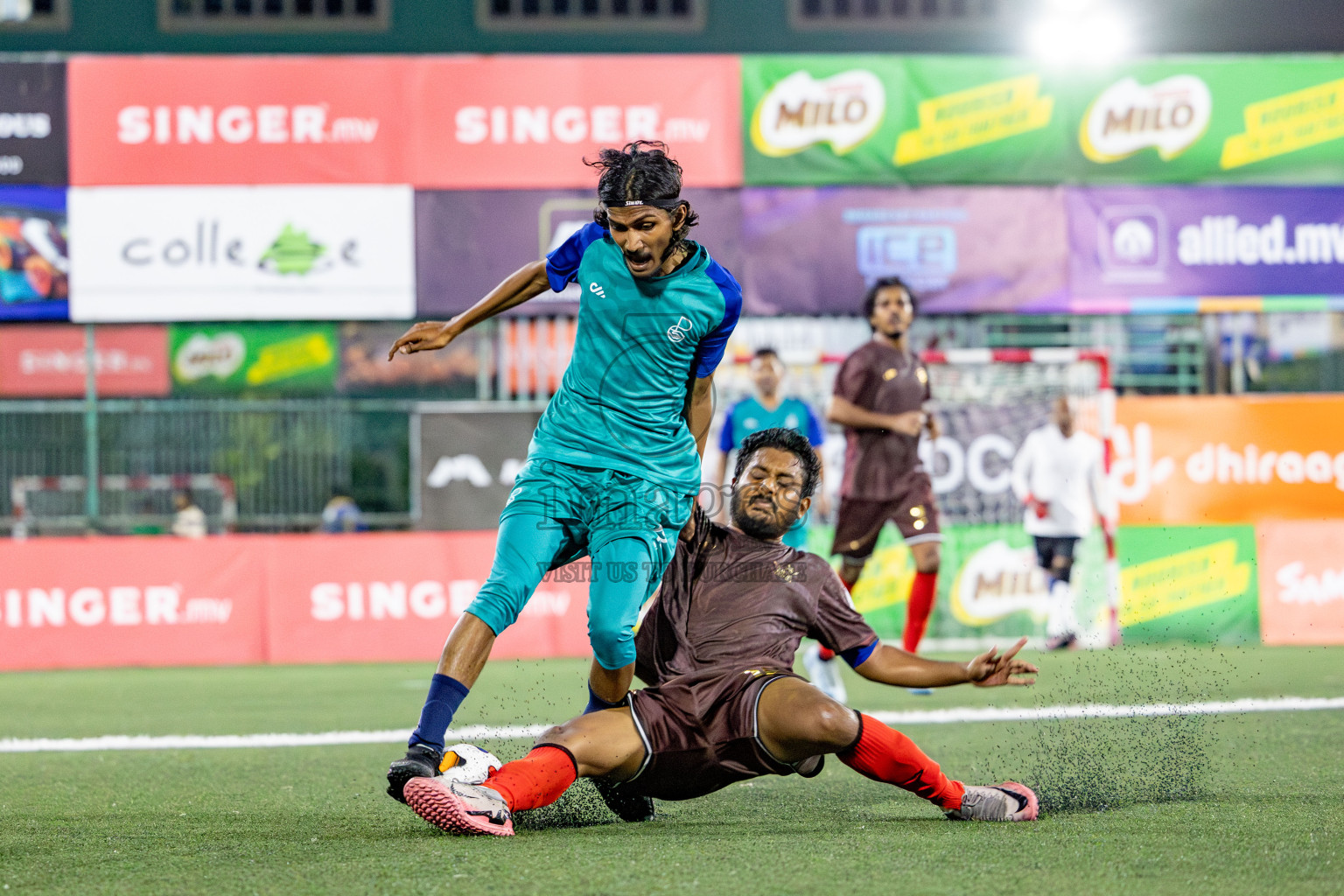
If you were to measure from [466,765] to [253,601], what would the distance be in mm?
8484

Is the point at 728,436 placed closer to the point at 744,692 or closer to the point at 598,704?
the point at 598,704

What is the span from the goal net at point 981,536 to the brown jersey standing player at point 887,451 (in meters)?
3.84

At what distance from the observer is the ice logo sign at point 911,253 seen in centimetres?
1391

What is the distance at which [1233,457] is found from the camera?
13562mm

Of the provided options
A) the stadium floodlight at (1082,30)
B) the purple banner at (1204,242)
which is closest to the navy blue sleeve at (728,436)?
the purple banner at (1204,242)

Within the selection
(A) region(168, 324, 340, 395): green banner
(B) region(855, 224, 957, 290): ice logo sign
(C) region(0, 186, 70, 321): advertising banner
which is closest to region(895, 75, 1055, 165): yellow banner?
(B) region(855, 224, 957, 290): ice logo sign

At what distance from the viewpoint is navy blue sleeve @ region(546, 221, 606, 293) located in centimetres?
473

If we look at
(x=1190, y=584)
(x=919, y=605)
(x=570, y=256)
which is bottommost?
(x=1190, y=584)

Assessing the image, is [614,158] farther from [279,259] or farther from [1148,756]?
[279,259]

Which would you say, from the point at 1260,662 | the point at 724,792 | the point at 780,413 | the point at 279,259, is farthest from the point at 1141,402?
the point at 724,792

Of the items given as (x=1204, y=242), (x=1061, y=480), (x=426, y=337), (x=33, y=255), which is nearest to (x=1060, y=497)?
(x=1061, y=480)

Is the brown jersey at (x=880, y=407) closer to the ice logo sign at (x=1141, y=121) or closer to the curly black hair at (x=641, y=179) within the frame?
the curly black hair at (x=641, y=179)

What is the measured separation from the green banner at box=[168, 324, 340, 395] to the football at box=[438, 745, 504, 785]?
80.5 ft

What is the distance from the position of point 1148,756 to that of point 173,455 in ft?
40.8
